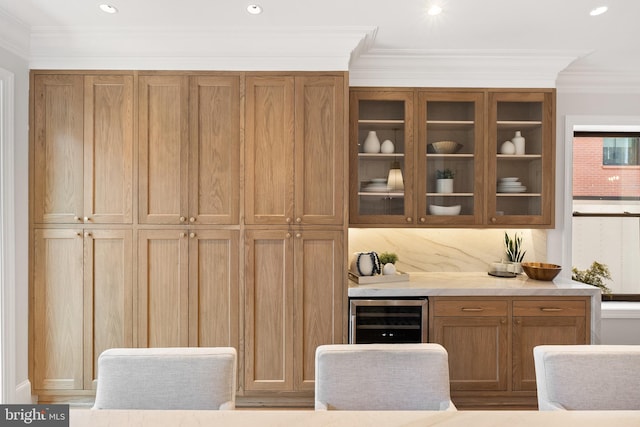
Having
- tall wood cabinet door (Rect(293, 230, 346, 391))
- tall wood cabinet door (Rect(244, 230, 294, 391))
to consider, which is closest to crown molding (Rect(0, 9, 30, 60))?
tall wood cabinet door (Rect(244, 230, 294, 391))

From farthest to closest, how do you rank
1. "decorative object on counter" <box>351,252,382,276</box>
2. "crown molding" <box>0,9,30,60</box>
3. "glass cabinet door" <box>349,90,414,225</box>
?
1. "glass cabinet door" <box>349,90,414,225</box>
2. "decorative object on counter" <box>351,252,382,276</box>
3. "crown molding" <box>0,9,30,60</box>

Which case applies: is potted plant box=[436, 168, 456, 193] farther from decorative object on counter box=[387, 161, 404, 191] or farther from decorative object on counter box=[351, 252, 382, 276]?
decorative object on counter box=[351, 252, 382, 276]

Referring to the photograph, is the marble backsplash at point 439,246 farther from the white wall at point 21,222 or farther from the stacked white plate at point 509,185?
the white wall at point 21,222

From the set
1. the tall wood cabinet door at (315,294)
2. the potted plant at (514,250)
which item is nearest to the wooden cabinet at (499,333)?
the potted plant at (514,250)

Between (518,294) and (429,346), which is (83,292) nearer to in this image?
(429,346)

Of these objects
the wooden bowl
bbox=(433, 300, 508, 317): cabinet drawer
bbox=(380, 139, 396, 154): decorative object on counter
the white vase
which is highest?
bbox=(380, 139, 396, 154): decorative object on counter

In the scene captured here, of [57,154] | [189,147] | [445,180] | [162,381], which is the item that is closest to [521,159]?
[445,180]

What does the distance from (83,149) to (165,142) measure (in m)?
0.54

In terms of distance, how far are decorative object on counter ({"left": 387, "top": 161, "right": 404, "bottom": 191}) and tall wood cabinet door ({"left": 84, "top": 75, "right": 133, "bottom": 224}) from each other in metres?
1.81

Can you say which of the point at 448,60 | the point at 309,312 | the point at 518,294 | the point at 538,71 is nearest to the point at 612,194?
the point at 538,71

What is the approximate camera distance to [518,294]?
270 cm

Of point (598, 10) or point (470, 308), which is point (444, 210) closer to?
point (470, 308)

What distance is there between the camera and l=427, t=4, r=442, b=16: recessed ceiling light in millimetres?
2273

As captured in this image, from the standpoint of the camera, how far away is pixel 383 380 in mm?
1431
